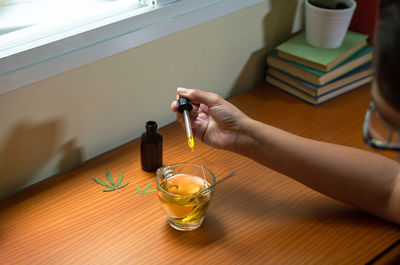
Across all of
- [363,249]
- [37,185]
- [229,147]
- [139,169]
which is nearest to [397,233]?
[363,249]

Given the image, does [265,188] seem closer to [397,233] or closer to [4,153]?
[397,233]

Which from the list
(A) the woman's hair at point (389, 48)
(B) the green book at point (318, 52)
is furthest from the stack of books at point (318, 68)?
(A) the woman's hair at point (389, 48)

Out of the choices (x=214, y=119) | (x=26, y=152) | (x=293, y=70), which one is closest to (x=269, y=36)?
(x=293, y=70)

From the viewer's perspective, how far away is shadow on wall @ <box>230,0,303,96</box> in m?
1.64

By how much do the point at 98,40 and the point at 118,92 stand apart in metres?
0.17

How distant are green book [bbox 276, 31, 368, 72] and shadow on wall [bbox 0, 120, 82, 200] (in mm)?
763

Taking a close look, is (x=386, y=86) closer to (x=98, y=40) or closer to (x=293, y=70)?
(x=98, y=40)

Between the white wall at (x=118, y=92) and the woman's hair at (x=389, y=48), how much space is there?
74cm

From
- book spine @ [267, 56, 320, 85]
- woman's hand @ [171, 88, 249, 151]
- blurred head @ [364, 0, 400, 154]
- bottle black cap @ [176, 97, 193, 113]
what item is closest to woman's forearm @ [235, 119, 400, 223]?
woman's hand @ [171, 88, 249, 151]

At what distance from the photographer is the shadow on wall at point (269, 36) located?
1.64 m

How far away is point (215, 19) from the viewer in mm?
1442

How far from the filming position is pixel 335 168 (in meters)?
1.13

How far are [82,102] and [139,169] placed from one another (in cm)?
23

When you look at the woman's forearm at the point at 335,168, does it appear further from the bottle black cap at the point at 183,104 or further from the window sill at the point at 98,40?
the window sill at the point at 98,40
